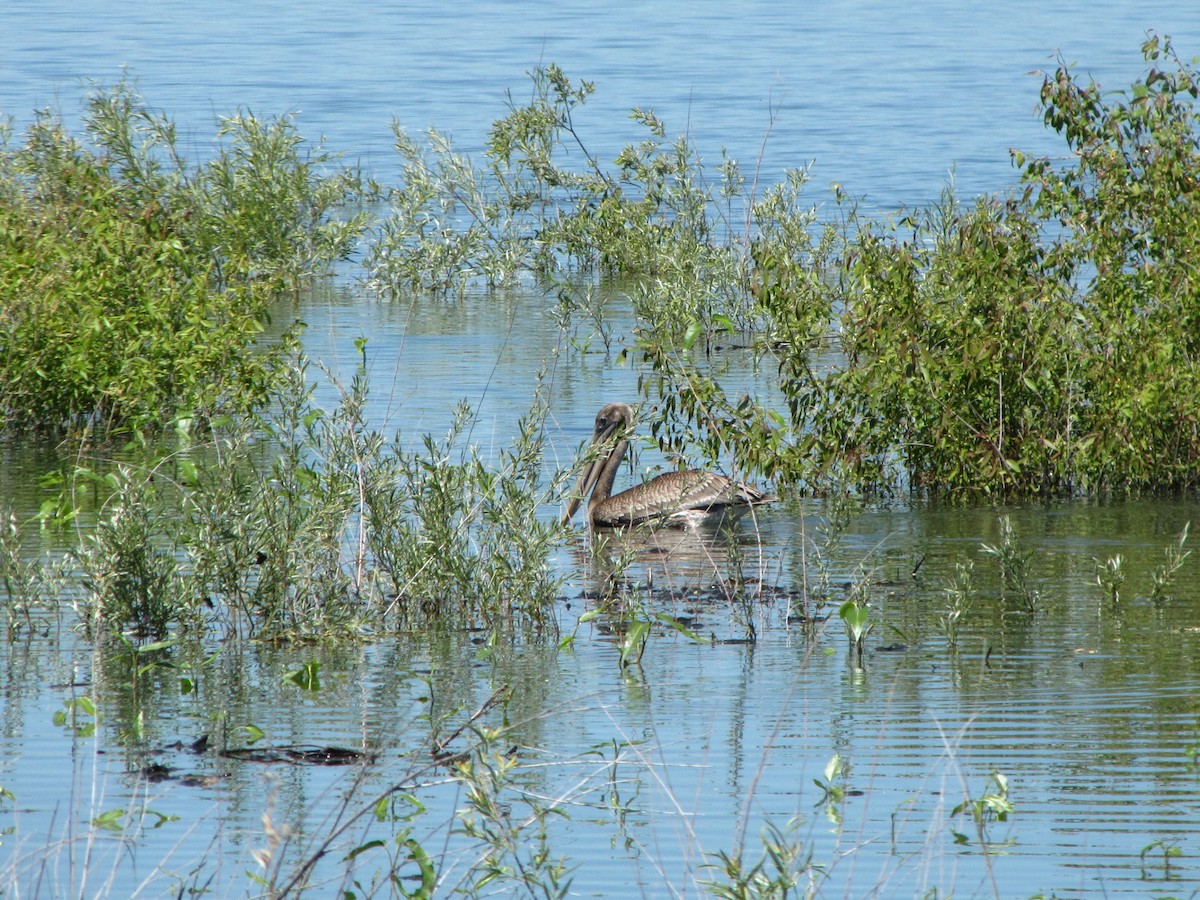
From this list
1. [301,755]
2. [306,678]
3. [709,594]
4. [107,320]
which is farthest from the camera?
[107,320]

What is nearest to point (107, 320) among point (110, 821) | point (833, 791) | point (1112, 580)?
point (1112, 580)

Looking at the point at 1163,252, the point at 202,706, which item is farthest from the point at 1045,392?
the point at 202,706

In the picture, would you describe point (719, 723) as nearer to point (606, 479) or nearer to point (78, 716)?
point (78, 716)

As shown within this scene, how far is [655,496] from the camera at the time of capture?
436 inches

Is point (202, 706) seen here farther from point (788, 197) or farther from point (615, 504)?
point (788, 197)

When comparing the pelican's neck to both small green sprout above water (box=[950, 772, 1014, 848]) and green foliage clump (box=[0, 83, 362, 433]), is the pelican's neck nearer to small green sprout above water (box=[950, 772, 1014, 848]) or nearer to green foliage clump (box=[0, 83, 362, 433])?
green foliage clump (box=[0, 83, 362, 433])

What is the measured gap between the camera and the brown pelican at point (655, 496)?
1082cm

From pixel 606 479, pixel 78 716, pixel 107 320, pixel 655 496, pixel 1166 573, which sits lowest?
pixel 78 716

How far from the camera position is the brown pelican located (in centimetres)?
1082

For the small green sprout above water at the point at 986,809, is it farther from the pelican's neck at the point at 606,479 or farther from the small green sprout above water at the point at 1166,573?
the pelican's neck at the point at 606,479

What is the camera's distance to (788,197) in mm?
17578

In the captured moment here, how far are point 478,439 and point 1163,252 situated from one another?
4.29 metres

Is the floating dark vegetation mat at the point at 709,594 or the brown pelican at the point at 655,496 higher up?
the brown pelican at the point at 655,496

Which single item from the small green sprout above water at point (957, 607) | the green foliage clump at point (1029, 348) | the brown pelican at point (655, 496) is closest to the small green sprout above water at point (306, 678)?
the small green sprout above water at point (957, 607)
